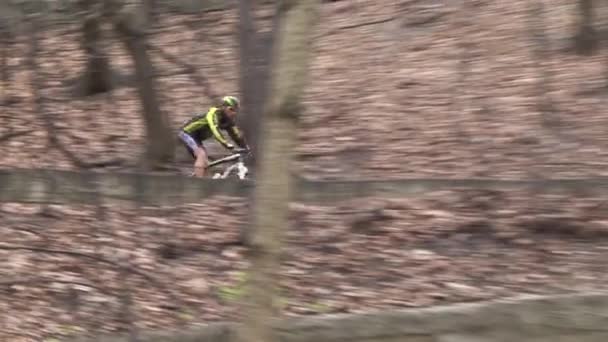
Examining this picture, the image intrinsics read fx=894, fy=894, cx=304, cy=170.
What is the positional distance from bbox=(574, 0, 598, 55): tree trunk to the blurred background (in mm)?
26

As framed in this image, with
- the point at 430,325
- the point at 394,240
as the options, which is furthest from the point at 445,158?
the point at 430,325

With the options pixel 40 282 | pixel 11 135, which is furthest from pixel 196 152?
pixel 40 282

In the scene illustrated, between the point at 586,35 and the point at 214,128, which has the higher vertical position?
the point at 586,35

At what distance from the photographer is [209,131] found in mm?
12492

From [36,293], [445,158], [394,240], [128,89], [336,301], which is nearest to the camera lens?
[336,301]

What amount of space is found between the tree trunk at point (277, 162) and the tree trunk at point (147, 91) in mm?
6836

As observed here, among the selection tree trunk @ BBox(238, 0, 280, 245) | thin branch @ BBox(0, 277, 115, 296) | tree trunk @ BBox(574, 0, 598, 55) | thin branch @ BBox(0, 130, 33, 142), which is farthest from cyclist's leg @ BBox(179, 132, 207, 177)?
tree trunk @ BBox(574, 0, 598, 55)

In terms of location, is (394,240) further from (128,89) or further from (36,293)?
(128,89)

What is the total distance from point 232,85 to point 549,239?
849cm

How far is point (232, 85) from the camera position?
52.3 ft

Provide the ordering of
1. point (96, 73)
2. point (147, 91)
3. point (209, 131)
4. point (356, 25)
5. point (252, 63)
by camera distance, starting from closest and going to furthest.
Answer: point (252, 63)
point (147, 91)
point (209, 131)
point (96, 73)
point (356, 25)

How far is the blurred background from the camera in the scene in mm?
8172

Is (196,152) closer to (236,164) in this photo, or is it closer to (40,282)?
(236,164)

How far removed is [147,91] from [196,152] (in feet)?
3.57
